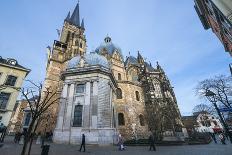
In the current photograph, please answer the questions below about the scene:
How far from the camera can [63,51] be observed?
46312 millimetres

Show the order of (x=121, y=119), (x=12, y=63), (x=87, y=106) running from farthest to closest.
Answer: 1. (x=121, y=119)
2. (x=12, y=63)
3. (x=87, y=106)

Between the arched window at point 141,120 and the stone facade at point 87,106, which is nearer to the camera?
the stone facade at point 87,106

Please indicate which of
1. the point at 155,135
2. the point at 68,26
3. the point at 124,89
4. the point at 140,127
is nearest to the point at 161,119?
the point at 155,135

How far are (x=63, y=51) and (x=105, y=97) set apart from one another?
27.6 m

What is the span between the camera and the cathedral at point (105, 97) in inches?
886

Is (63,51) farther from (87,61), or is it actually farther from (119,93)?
(119,93)

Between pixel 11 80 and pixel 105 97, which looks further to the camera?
pixel 11 80

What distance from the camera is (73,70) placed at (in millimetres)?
26797

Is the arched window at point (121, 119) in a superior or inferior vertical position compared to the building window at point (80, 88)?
inferior

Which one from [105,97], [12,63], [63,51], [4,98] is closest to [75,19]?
[63,51]

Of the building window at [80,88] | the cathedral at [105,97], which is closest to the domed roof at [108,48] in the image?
the cathedral at [105,97]

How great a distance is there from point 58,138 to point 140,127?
1762cm

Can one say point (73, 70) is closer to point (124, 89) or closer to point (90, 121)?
point (90, 121)

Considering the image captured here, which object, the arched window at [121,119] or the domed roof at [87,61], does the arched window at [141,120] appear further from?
the domed roof at [87,61]
